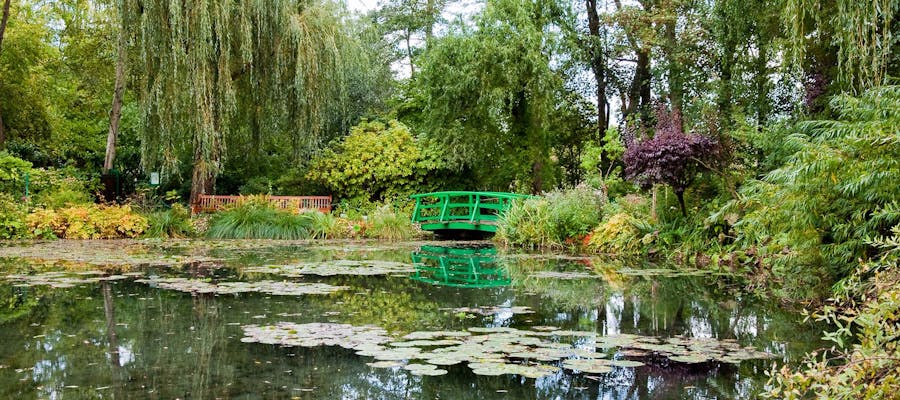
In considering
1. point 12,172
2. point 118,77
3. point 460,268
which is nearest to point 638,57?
point 460,268

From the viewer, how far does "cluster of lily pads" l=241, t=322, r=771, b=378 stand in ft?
11.9

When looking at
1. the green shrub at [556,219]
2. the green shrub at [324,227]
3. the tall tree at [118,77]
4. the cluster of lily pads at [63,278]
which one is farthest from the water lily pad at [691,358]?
the tall tree at [118,77]

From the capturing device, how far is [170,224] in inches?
516

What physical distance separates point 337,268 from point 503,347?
14.8ft

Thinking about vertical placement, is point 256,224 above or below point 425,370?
above

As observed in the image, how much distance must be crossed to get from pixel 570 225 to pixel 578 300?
6.48 metres

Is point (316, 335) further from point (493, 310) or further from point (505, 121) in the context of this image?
point (505, 121)

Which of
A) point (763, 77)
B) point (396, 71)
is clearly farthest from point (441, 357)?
point (396, 71)

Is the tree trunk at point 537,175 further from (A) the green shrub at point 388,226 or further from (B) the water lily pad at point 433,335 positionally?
(B) the water lily pad at point 433,335

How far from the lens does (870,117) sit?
576 centimetres

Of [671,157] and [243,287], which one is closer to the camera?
[243,287]

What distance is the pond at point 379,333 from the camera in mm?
3285

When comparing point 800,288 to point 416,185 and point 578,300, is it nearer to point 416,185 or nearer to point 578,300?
point 578,300

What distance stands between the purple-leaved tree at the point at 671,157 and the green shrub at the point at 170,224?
26.0 ft
